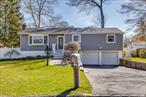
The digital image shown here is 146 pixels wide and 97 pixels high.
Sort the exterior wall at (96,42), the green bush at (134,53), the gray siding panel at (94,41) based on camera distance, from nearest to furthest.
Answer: the exterior wall at (96,42)
the gray siding panel at (94,41)
the green bush at (134,53)

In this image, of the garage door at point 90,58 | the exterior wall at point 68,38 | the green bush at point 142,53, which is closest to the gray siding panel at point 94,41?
the garage door at point 90,58

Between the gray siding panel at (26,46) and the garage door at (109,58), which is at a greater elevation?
the gray siding panel at (26,46)

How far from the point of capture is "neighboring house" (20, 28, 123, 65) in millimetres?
35156

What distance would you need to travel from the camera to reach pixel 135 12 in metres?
29.8

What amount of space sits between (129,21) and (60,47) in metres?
10.4

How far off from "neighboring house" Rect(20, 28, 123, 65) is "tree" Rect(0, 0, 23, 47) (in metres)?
7.52

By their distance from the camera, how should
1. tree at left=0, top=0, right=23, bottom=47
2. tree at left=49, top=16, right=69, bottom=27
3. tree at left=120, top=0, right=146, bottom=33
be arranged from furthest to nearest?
tree at left=49, top=16, right=69, bottom=27 < tree at left=0, top=0, right=23, bottom=47 < tree at left=120, top=0, right=146, bottom=33

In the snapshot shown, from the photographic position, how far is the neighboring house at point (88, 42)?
115 feet

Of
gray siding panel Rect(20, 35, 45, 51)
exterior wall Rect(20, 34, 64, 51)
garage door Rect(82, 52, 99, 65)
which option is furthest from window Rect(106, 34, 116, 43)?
gray siding panel Rect(20, 35, 45, 51)

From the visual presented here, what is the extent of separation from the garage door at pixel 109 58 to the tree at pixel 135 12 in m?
5.87

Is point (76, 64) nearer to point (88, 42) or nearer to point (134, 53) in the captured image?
point (88, 42)

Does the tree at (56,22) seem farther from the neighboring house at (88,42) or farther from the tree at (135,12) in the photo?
the tree at (135,12)

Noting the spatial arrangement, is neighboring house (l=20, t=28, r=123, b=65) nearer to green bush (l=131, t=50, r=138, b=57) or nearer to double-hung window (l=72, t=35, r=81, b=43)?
double-hung window (l=72, t=35, r=81, b=43)

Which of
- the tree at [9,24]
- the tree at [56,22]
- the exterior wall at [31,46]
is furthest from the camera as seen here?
the tree at [56,22]
